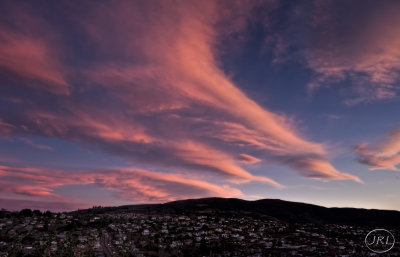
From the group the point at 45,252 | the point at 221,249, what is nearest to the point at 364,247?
the point at 221,249

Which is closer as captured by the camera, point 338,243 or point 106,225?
point 338,243

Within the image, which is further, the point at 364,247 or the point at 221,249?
the point at 364,247

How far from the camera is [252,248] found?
109 m

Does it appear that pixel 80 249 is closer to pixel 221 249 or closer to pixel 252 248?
pixel 221 249

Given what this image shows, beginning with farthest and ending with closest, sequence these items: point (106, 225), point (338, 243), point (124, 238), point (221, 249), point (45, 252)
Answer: point (106, 225) < point (338, 243) < point (124, 238) < point (221, 249) < point (45, 252)

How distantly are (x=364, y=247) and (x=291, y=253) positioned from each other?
127 feet

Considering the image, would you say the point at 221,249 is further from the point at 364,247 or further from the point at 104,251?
the point at 364,247

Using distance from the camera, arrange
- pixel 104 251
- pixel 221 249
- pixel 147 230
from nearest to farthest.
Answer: pixel 104 251, pixel 221 249, pixel 147 230

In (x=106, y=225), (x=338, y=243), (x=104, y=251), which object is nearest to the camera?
(x=104, y=251)

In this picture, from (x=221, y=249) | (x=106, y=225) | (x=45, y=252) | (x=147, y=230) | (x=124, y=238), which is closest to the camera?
(x=45, y=252)

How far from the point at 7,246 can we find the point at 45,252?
45.3 ft

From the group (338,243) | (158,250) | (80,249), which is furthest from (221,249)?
(338,243)

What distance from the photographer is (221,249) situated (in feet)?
349

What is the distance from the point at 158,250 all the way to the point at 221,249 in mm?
21717
